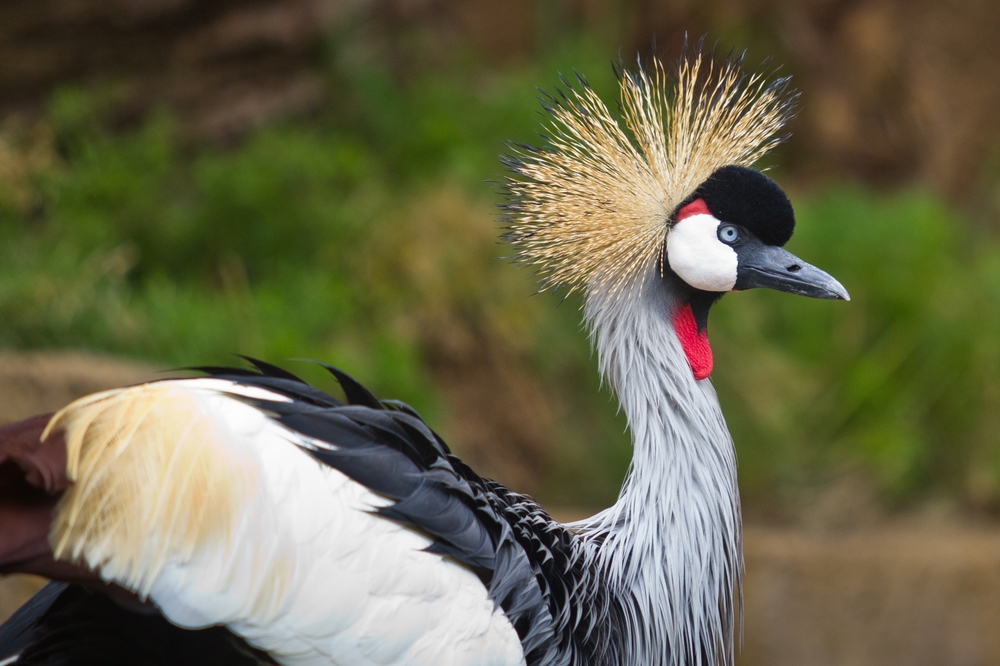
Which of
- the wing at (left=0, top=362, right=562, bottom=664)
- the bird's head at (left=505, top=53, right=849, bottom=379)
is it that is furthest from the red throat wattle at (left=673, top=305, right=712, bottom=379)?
the wing at (left=0, top=362, right=562, bottom=664)

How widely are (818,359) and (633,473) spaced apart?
234 centimetres

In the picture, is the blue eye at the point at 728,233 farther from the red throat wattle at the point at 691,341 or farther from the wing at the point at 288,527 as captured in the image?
the wing at the point at 288,527

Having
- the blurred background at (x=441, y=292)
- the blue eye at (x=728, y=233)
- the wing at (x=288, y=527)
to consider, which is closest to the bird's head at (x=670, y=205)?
the blue eye at (x=728, y=233)

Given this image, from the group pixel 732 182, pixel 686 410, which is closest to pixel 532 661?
pixel 686 410

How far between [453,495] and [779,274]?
0.63 m

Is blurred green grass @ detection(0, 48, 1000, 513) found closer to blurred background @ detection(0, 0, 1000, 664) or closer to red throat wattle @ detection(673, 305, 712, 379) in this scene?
blurred background @ detection(0, 0, 1000, 664)

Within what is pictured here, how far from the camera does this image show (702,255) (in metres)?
1.63

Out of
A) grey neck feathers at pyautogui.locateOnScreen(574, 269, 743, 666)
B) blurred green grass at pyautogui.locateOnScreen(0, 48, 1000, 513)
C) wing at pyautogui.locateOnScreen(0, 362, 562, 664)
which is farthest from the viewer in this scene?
blurred green grass at pyautogui.locateOnScreen(0, 48, 1000, 513)

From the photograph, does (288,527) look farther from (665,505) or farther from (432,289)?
(432,289)

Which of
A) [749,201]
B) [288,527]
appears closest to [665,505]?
[749,201]

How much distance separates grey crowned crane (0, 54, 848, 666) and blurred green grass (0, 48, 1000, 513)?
142 centimetres

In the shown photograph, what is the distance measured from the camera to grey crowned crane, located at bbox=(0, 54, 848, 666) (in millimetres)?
1234

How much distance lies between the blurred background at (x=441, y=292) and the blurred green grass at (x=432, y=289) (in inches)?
0.4

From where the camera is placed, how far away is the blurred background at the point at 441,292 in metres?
3.15
